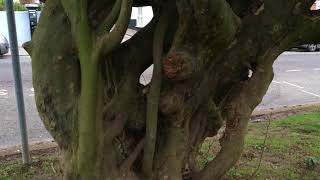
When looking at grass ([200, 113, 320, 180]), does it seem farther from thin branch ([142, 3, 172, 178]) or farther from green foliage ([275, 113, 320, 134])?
thin branch ([142, 3, 172, 178])

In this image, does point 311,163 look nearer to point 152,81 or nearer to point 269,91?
point 152,81

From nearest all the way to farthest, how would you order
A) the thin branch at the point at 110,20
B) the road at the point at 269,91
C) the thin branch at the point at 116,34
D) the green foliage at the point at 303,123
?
the thin branch at the point at 116,34
the thin branch at the point at 110,20
the green foliage at the point at 303,123
the road at the point at 269,91

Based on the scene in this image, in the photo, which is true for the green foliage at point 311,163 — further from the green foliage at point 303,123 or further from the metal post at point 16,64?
the metal post at point 16,64

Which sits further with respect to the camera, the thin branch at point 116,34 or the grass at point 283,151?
the grass at point 283,151

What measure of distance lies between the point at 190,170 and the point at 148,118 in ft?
2.47

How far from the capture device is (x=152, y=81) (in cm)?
279

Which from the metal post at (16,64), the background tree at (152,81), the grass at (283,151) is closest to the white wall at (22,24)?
the grass at (283,151)

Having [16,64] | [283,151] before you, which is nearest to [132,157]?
[16,64]

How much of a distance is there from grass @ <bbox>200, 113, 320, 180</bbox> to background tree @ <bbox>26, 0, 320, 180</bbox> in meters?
1.57

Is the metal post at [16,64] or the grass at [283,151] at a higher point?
the metal post at [16,64]

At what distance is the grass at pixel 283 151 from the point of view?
462 centimetres

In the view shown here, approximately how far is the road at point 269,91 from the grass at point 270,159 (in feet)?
4.07

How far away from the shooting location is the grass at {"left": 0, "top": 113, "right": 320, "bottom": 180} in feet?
15.0

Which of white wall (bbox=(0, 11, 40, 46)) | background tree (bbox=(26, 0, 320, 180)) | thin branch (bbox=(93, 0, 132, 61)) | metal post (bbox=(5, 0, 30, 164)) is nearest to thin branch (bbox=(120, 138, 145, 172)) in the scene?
background tree (bbox=(26, 0, 320, 180))
